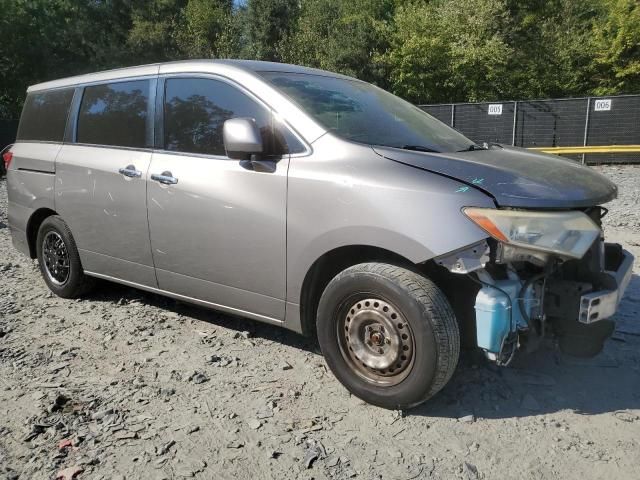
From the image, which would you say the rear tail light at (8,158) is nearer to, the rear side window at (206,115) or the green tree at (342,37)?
the rear side window at (206,115)

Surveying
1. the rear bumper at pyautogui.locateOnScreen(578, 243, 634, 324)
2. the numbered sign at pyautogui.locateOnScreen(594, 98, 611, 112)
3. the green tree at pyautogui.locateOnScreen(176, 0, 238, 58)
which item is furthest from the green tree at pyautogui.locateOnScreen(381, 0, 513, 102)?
the rear bumper at pyautogui.locateOnScreen(578, 243, 634, 324)

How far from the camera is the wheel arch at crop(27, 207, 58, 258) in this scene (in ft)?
15.8

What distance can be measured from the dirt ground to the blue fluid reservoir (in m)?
0.50

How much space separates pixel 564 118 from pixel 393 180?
17.2 meters

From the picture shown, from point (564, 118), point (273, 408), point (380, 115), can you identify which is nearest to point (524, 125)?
point (564, 118)

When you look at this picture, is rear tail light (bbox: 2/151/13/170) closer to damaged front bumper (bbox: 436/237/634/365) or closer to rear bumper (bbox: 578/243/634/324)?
damaged front bumper (bbox: 436/237/634/365)

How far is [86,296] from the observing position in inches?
193

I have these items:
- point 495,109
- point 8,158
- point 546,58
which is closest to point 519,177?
point 8,158

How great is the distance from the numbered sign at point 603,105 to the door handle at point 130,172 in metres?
17.0

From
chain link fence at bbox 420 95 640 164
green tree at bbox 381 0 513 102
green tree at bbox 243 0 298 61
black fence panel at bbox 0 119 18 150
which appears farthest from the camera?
green tree at bbox 243 0 298 61

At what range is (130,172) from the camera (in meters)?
3.84

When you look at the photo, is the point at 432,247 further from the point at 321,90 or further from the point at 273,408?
the point at 321,90

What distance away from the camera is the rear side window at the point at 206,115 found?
3215 millimetres

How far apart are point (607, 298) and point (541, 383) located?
69 centimetres
